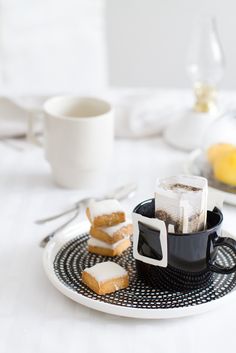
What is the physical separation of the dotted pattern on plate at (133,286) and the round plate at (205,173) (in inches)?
6.7

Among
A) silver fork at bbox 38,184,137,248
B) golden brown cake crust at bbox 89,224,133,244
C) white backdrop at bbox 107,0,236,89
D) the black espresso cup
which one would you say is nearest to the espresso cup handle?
the black espresso cup

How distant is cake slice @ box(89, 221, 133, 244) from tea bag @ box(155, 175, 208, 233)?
9 centimetres

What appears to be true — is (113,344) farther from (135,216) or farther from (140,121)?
(140,121)

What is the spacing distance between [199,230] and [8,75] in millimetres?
1151

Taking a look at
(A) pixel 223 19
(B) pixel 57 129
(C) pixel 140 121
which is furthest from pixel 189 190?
(A) pixel 223 19

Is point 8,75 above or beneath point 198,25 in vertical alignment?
beneath

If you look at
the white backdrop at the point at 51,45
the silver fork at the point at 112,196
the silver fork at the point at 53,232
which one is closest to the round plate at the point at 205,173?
the silver fork at the point at 112,196

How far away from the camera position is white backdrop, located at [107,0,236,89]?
2270 millimetres

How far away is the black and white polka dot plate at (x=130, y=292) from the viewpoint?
0.68 meters

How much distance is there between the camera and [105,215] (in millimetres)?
790

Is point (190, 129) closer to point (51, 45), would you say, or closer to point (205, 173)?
point (205, 173)

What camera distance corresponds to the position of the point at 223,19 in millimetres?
2301

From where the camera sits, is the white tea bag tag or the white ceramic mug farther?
the white ceramic mug

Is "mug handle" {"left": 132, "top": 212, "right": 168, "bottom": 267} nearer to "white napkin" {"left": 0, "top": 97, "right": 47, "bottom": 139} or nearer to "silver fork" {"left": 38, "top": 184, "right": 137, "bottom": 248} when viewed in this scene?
"silver fork" {"left": 38, "top": 184, "right": 137, "bottom": 248}
